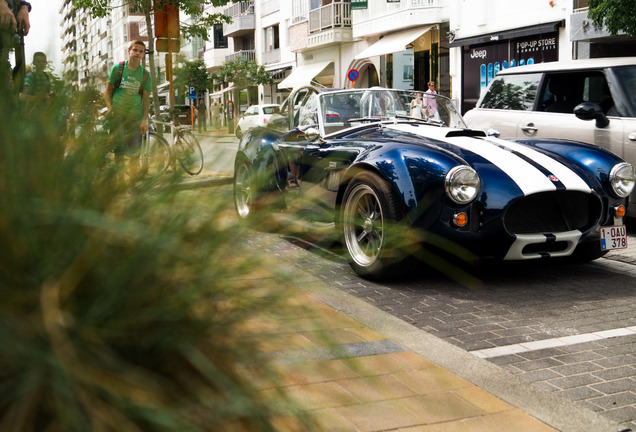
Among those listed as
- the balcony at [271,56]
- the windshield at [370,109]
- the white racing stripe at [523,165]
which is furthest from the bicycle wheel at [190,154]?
the balcony at [271,56]

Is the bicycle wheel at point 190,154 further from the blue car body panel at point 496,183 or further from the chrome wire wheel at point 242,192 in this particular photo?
the blue car body panel at point 496,183

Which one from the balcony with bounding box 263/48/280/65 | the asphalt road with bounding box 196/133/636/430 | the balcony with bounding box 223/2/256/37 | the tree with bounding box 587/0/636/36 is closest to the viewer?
the asphalt road with bounding box 196/133/636/430

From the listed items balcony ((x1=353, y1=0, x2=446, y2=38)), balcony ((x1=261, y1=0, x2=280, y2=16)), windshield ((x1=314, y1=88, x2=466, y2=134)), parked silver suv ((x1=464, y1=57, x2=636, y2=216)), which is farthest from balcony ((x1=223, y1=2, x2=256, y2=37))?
windshield ((x1=314, y1=88, x2=466, y2=134))

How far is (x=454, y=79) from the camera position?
Result: 26.1 m

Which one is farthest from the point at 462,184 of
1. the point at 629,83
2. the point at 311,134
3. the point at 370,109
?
the point at 629,83

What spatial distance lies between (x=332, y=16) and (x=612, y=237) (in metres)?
32.8

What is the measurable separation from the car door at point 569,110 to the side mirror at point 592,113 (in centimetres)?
6

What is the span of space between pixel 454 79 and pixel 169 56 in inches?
1014

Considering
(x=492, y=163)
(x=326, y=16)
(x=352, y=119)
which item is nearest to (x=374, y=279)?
(x=492, y=163)

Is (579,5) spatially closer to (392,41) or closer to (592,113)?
(392,41)

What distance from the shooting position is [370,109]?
6.29m

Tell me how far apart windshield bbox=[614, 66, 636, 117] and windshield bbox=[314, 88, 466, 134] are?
1932mm

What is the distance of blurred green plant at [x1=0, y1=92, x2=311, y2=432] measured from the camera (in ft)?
3.15

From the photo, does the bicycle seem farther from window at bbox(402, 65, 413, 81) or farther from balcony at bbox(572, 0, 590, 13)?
window at bbox(402, 65, 413, 81)
